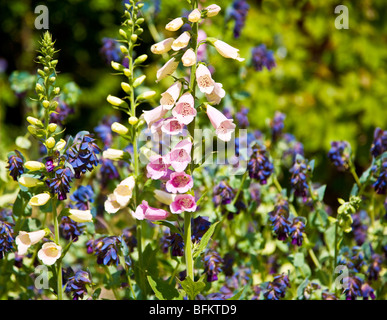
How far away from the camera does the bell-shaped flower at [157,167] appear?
2.00 meters

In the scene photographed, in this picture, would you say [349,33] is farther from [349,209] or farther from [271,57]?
[349,209]

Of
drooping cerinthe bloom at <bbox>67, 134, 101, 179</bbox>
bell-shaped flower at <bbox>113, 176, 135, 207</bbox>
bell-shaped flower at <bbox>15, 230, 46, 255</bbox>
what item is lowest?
bell-shaped flower at <bbox>15, 230, 46, 255</bbox>

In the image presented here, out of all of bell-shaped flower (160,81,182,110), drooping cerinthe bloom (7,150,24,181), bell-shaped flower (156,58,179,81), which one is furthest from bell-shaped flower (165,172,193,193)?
A: drooping cerinthe bloom (7,150,24,181)

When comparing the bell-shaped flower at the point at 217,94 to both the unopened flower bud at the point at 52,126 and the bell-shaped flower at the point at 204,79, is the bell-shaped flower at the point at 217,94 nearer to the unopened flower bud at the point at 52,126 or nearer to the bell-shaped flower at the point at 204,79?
the bell-shaped flower at the point at 204,79

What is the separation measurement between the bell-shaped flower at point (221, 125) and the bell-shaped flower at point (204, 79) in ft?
0.32

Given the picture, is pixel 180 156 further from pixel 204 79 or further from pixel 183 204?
pixel 204 79

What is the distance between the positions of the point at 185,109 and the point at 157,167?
254 mm

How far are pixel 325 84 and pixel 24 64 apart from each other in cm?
479

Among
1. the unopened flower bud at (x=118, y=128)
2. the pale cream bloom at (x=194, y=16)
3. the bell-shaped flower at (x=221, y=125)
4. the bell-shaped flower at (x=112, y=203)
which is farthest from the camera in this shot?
the unopened flower bud at (x=118, y=128)

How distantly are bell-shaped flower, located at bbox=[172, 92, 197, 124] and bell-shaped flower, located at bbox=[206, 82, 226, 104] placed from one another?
12 centimetres

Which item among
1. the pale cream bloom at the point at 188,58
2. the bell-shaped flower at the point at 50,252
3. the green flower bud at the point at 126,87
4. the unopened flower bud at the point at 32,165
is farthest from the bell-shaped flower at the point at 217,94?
the bell-shaped flower at the point at 50,252

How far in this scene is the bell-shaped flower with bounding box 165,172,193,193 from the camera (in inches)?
77.0

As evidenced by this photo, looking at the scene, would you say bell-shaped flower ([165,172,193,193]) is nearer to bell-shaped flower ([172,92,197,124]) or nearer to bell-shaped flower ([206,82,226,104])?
bell-shaped flower ([172,92,197,124])
